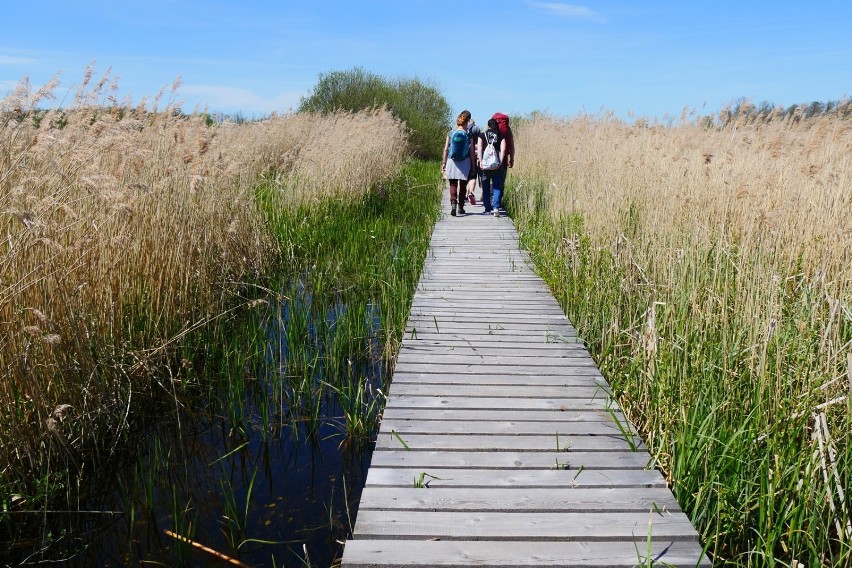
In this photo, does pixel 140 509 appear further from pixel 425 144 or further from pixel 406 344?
pixel 425 144

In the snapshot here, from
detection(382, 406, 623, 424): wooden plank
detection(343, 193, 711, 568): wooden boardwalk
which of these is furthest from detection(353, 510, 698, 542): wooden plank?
detection(382, 406, 623, 424): wooden plank

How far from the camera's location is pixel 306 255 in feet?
21.5

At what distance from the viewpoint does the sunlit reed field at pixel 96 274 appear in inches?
103

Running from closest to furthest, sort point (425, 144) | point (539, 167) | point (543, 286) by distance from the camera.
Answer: point (543, 286) < point (539, 167) < point (425, 144)

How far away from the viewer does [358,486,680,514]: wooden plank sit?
2.35m

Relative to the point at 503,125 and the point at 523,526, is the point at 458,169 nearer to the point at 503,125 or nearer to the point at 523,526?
the point at 503,125

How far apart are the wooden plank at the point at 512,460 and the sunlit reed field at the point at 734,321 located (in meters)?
0.16

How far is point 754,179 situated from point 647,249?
1090 mm

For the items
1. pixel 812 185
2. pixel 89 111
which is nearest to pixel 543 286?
pixel 812 185

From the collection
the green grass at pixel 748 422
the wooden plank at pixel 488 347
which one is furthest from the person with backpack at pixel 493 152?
the green grass at pixel 748 422

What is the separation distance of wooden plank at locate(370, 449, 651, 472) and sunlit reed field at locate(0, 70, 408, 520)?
1.29m

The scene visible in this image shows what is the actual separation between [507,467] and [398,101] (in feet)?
70.9

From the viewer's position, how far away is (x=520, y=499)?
7.88 ft

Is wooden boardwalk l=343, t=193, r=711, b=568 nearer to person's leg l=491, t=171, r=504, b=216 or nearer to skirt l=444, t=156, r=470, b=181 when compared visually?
skirt l=444, t=156, r=470, b=181
